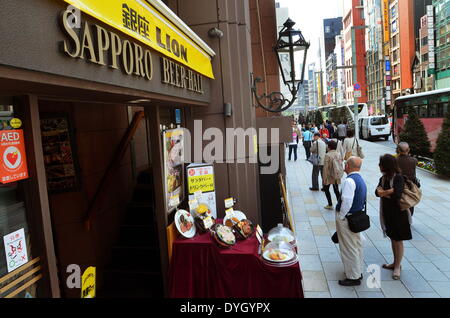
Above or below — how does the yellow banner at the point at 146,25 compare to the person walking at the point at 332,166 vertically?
above

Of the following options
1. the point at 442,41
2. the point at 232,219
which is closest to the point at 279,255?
the point at 232,219

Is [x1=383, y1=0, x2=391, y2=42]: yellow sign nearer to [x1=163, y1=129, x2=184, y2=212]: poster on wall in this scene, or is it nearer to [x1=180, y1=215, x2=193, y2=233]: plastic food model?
[x1=163, y1=129, x2=184, y2=212]: poster on wall

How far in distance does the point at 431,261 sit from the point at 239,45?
5.11 metres

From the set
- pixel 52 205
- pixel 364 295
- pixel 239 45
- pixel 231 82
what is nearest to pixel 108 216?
pixel 52 205

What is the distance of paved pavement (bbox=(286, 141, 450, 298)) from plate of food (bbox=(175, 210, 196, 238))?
1.95 metres

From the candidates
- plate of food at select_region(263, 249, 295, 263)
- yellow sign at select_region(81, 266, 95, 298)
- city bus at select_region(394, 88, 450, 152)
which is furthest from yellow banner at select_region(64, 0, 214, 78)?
city bus at select_region(394, 88, 450, 152)

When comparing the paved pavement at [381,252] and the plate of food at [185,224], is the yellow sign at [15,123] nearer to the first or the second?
the plate of food at [185,224]

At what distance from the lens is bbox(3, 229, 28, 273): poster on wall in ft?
8.58

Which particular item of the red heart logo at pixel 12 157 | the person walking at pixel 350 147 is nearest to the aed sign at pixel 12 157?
the red heart logo at pixel 12 157

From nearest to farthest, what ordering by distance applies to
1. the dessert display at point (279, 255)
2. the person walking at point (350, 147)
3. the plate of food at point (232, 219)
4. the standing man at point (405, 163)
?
the dessert display at point (279, 255), the plate of food at point (232, 219), the standing man at point (405, 163), the person walking at point (350, 147)

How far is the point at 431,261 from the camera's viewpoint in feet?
20.1

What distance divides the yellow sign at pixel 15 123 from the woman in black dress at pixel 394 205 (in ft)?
15.9

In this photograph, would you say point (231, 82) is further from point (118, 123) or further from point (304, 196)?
point (304, 196)

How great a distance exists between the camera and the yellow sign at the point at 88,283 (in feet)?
10.3
